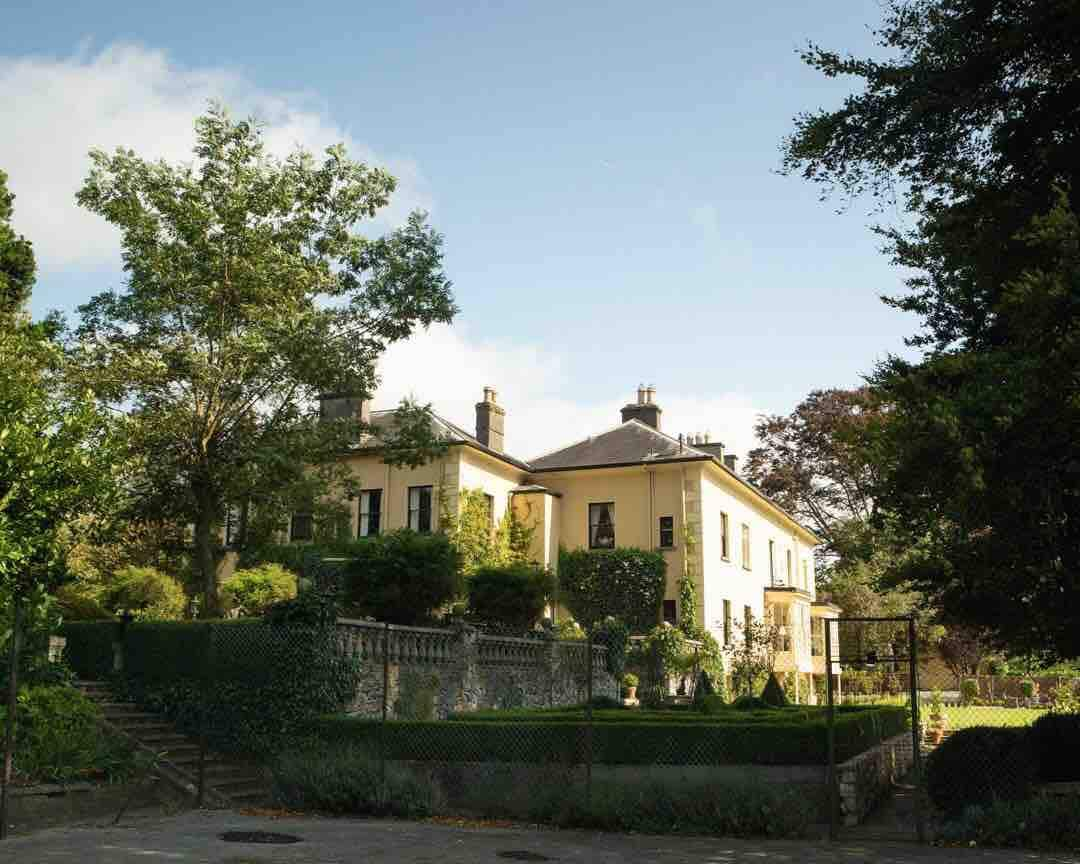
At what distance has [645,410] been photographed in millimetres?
41438

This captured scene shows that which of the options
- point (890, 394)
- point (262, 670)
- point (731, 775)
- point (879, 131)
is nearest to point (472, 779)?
point (731, 775)

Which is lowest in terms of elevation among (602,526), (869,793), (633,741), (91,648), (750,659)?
(869,793)

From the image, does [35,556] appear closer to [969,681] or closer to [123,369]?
[123,369]

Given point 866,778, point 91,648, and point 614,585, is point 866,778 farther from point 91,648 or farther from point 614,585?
point 614,585

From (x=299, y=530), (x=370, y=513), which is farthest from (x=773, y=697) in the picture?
(x=299, y=530)

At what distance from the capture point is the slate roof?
124 ft

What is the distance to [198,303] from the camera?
23172 millimetres

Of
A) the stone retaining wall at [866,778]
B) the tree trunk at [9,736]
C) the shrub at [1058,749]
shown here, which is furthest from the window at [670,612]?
the tree trunk at [9,736]

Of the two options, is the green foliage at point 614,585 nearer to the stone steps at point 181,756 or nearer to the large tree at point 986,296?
Answer: the stone steps at point 181,756

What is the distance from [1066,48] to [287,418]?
17.4m

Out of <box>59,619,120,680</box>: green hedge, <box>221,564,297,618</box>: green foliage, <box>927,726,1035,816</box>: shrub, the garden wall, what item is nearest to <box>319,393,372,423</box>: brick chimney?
<box>221,564,297,618</box>: green foliage

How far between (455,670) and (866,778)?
10027 millimetres

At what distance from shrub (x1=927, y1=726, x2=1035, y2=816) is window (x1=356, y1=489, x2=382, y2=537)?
25.7 m

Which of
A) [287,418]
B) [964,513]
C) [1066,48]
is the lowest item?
[964,513]
